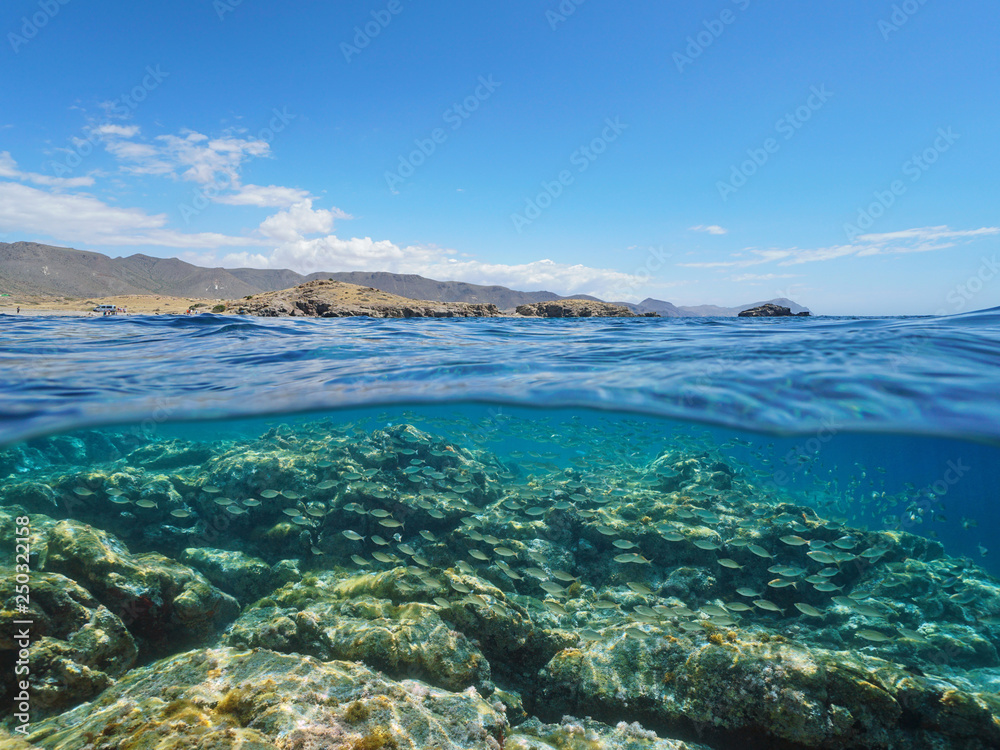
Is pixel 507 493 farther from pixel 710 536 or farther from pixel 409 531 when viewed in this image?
pixel 710 536

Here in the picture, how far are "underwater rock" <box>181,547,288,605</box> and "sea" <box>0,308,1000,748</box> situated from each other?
2.1 inches

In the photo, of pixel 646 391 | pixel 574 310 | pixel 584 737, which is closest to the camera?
pixel 584 737

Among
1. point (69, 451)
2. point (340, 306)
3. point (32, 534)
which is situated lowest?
point (69, 451)

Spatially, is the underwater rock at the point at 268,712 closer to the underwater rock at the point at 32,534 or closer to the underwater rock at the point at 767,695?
the underwater rock at the point at 767,695

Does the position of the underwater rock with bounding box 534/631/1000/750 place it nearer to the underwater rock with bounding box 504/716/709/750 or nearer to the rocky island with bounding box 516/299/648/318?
the underwater rock with bounding box 504/716/709/750

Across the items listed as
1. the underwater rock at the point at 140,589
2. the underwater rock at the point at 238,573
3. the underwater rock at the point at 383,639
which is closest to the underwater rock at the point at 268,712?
the underwater rock at the point at 383,639

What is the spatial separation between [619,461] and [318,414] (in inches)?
509

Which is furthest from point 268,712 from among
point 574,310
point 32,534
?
point 574,310

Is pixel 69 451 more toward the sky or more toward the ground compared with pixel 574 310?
more toward the ground

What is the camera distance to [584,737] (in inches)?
168

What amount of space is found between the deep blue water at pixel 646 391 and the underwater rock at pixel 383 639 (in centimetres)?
499

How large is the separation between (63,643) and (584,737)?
553 cm

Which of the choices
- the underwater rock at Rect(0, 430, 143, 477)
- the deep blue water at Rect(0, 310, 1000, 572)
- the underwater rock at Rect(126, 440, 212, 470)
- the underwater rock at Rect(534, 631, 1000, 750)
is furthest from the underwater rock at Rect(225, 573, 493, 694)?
the underwater rock at Rect(126, 440, 212, 470)

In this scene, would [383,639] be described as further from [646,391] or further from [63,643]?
[646,391]
